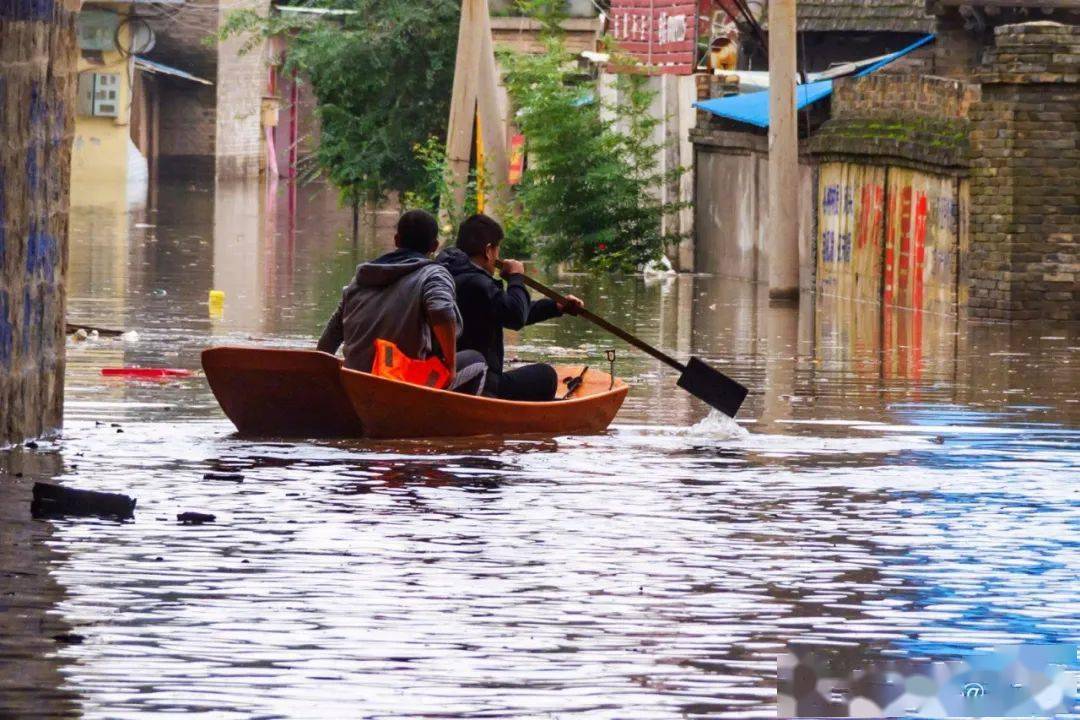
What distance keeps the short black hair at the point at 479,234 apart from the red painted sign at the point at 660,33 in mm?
19151

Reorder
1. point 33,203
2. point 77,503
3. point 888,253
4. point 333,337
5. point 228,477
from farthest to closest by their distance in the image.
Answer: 1. point 888,253
2. point 333,337
3. point 33,203
4. point 228,477
5. point 77,503

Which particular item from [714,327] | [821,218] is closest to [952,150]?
[714,327]

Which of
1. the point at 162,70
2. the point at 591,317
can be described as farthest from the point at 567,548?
the point at 162,70

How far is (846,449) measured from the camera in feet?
44.4

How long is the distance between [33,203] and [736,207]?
20.5 metres

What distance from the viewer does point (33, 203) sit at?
12.6 metres

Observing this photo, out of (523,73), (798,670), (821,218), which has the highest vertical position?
(523,73)

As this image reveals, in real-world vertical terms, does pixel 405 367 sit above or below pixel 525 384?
above

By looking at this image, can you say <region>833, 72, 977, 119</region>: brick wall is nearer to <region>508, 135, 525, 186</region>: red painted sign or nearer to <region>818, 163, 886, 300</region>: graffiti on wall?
<region>818, 163, 886, 300</region>: graffiti on wall

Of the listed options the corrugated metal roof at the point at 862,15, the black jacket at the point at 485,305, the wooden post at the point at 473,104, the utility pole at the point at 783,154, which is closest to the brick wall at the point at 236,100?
the corrugated metal roof at the point at 862,15

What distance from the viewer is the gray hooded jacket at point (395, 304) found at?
42.7 ft

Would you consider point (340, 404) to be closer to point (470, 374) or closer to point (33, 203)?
point (470, 374)

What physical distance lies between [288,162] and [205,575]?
70871mm

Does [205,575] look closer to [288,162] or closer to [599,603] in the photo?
[599,603]
